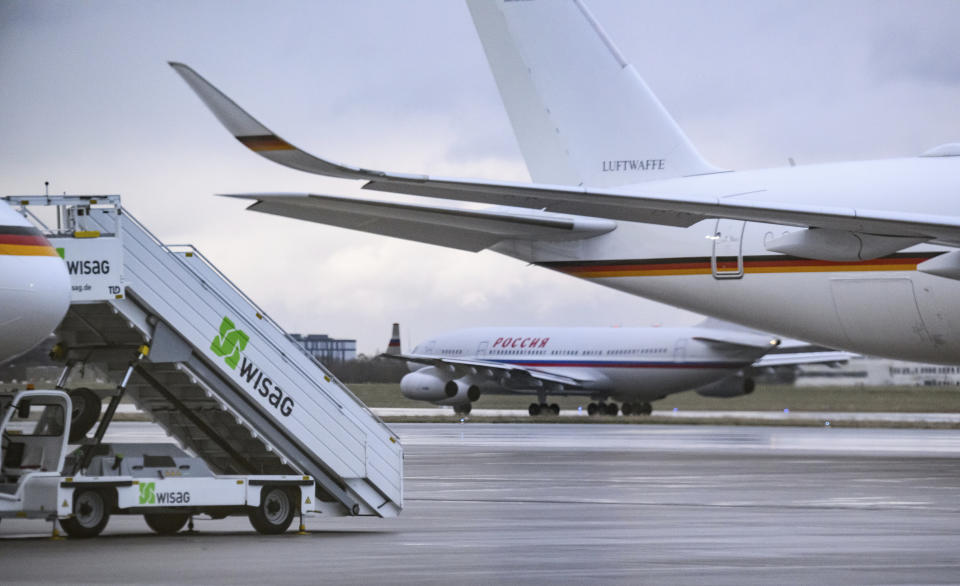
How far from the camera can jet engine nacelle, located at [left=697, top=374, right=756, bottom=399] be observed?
50469 mm

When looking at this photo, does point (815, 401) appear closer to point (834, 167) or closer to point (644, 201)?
point (834, 167)

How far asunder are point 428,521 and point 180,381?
2.66m

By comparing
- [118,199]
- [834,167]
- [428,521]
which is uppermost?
[834,167]

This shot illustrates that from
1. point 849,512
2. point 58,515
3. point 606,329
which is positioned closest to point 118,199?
point 58,515

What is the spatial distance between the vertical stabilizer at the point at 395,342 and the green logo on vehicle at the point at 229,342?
175ft

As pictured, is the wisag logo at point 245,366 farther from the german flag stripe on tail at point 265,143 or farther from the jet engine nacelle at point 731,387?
the jet engine nacelle at point 731,387

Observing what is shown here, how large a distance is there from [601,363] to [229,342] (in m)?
39.8

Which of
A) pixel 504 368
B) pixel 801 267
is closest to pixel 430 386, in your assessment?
pixel 504 368

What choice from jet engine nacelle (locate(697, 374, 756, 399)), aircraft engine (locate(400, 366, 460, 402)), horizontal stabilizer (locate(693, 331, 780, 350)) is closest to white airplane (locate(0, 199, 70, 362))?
horizontal stabilizer (locate(693, 331, 780, 350))

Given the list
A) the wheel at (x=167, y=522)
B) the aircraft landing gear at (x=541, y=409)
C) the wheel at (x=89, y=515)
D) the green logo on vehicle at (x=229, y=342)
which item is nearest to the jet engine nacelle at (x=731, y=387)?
the aircraft landing gear at (x=541, y=409)

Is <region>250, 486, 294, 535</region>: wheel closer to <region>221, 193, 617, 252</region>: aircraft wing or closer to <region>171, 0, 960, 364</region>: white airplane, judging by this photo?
<region>171, 0, 960, 364</region>: white airplane

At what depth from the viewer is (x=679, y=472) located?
70.0 ft

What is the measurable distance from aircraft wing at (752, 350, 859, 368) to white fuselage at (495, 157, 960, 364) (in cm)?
3000

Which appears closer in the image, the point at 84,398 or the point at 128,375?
the point at 128,375
